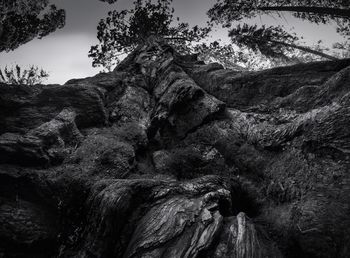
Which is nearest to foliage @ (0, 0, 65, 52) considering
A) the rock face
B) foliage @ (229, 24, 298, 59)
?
the rock face

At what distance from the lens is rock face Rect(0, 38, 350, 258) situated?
16.7 ft

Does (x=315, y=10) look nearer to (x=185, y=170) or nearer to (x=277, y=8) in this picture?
(x=277, y=8)

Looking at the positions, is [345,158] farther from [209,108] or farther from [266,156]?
[209,108]

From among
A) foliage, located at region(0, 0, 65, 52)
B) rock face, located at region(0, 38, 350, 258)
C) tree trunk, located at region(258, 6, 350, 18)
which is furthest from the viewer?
foliage, located at region(0, 0, 65, 52)

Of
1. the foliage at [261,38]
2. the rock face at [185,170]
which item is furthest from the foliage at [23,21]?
the foliage at [261,38]

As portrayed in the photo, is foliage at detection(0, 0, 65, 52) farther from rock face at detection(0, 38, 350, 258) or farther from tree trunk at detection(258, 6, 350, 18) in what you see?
tree trunk at detection(258, 6, 350, 18)

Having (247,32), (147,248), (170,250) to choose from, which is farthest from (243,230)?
(247,32)

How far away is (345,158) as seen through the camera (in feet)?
17.9

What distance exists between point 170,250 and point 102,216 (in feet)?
5.87

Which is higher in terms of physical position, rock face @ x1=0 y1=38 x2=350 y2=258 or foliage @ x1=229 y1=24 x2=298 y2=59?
foliage @ x1=229 y1=24 x2=298 y2=59

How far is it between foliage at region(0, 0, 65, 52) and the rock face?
825 centimetres

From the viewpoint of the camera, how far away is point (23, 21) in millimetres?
17375

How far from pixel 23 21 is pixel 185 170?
1611 cm

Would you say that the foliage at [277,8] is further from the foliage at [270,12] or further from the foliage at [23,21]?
the foliage at [23,21]
